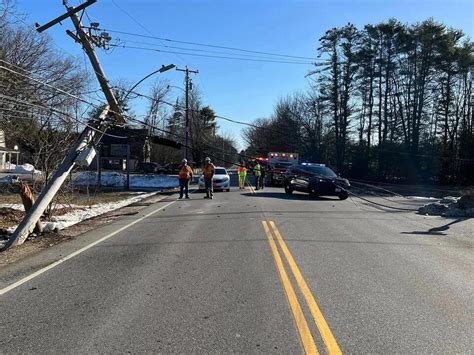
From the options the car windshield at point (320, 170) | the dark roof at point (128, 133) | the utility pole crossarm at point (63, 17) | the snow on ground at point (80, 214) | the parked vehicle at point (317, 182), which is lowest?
the snow on ground at point (80, 214)

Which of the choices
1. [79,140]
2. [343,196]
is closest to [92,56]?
[79,140]

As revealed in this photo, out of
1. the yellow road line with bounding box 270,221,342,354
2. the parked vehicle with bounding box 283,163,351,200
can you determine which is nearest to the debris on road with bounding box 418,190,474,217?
the parked vehicle with bounding box 283,163,351,200

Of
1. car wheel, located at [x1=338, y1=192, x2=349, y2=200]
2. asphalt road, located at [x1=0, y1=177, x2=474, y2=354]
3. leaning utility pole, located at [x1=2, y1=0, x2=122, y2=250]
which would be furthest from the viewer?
car wheel, located at [x1=338, y1=192, x2=349, y2=200]

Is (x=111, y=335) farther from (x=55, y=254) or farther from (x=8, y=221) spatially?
(x=8, y=221)

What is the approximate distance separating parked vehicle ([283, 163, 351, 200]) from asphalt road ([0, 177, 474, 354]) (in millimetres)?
12529

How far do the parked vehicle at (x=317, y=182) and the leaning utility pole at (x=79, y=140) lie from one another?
1042cm

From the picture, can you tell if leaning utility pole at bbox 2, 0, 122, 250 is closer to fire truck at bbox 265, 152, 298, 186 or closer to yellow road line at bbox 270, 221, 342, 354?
yellow road line at bbox 270, 221, 342, 354

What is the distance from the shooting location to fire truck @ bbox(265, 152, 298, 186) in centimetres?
3728

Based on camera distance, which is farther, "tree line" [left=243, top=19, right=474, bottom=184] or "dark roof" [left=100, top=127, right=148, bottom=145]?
"tree line" [left=243, top=19, right=474, bottom=184]

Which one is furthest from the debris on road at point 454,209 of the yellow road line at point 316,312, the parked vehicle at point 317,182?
the yellow road line at point 316,312

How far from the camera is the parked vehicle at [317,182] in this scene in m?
25.5

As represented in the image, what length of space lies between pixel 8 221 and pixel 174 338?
1192 cm

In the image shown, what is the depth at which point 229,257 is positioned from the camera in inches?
374

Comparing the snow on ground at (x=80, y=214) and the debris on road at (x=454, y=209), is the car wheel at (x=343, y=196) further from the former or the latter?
the snow on ground at (x=80, y=214)
